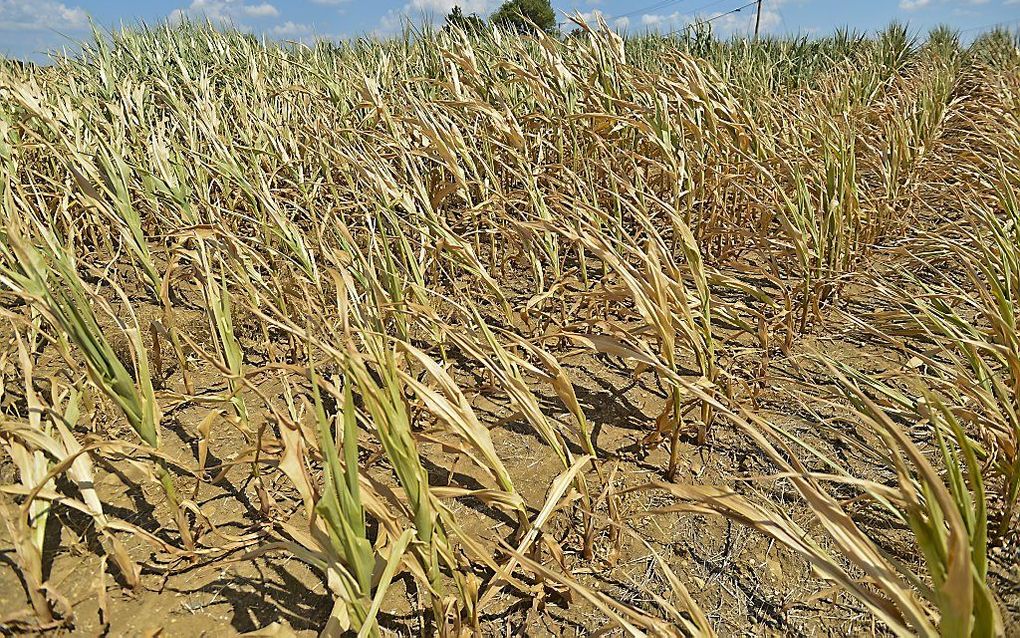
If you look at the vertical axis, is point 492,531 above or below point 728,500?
below

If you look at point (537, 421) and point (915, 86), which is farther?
point (915, 86)

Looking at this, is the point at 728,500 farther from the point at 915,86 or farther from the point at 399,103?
the point at 915,86

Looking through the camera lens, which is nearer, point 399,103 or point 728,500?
point 728,500

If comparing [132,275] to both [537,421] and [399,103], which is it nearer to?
[399,103]

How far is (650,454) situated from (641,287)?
0.34 m

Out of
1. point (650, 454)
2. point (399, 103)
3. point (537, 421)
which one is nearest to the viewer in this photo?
point (537, 421)

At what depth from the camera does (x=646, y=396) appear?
1427mm

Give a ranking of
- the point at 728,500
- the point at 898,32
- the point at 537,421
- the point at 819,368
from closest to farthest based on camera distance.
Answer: the point at 728,500, the point at 537,421, the point at 819,368, the point at 898,32

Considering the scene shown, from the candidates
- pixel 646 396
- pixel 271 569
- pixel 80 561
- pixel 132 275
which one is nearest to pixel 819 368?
pixel 646 396

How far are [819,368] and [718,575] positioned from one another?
24.6 inches

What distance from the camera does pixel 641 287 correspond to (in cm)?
115

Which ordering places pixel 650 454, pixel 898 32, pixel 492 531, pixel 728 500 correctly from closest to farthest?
pixel 728 500
pixel 492 531
pixel 650 454
pixel 898 32

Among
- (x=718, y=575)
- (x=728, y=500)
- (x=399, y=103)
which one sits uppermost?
(x=399, y=103)

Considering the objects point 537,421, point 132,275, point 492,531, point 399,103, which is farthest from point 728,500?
point 132,275
